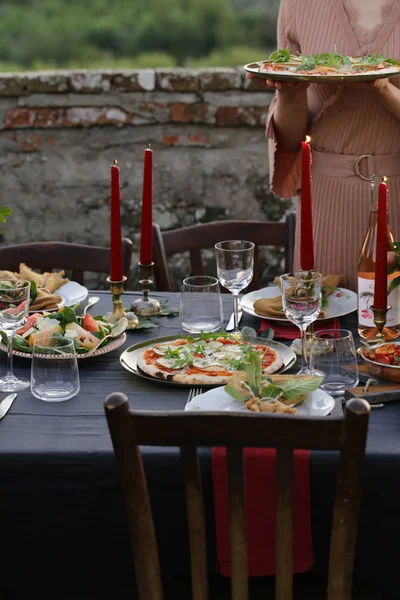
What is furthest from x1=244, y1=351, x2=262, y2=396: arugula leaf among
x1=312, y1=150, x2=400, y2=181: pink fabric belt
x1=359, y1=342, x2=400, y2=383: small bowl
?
x1=312, y1=150, x2=400, y2=181: pink fabric belt

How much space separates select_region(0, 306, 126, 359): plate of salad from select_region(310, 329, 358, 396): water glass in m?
0.46

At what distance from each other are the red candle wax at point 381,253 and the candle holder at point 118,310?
57 centimetres

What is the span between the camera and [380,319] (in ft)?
5.87

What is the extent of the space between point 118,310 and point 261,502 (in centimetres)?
76

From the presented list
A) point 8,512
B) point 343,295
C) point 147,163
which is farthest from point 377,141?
point 8,512

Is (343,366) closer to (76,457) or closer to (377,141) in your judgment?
(76,457)

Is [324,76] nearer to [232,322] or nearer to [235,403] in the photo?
[232,322]

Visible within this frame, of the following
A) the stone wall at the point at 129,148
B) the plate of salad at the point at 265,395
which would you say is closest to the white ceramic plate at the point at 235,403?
the plate of salad at the point at 265,395

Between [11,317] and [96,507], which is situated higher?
[11,317]

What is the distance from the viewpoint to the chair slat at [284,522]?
1.15 m

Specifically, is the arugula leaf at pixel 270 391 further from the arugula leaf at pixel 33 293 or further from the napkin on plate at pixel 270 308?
the arugula leaf at pixel 33 293

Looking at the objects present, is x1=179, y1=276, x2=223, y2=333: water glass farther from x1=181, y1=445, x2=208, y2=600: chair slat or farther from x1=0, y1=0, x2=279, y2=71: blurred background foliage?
x1=0, y1=0, x2=279, y2=71: blurred background foliage

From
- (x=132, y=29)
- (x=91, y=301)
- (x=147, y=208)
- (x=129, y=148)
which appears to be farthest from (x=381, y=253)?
(x=132, y=29)

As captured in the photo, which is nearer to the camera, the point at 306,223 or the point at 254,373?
the point at 254,373
